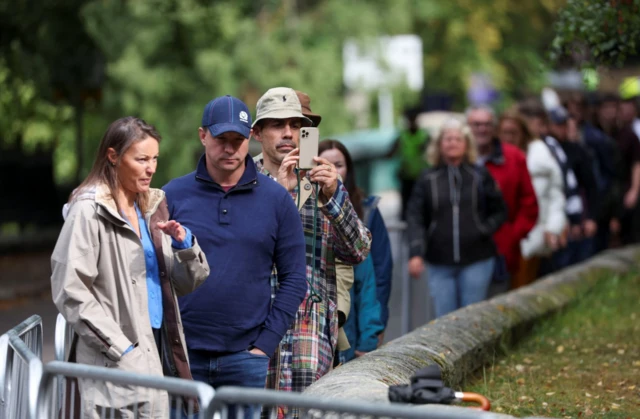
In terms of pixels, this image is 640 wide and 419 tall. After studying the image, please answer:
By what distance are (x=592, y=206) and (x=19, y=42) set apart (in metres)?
8.82

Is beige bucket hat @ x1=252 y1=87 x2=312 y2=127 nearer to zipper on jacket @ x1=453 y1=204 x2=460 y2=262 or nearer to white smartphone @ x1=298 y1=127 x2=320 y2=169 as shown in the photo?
white smartphone @ x1=298 y1=127 x2=320 y2=169

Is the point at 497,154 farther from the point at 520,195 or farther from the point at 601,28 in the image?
the point at 601,28

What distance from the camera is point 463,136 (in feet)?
32.7

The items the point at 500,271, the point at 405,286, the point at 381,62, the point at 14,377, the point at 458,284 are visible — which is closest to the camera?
the point at 14,377

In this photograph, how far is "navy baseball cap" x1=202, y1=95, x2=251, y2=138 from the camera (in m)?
5.93

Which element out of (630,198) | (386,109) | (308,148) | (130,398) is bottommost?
(130,398)

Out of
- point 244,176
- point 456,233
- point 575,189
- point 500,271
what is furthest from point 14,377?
point 575,189

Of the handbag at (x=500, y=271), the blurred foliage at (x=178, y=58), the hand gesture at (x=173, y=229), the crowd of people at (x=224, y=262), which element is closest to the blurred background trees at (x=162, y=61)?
the blurred foliage at (x=178, y=58)

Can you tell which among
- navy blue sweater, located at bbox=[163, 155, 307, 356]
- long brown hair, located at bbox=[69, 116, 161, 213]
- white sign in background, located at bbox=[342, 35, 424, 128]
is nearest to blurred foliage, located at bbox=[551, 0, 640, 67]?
navy blue sweater, located at bbox=[163, 155, 307, 356]

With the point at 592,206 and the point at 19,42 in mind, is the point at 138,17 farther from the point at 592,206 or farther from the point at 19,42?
the point at 592,206

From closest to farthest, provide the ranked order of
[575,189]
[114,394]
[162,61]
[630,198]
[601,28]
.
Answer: [114,394] < [601,28] < [575,189] < [630,198] < [162,61]

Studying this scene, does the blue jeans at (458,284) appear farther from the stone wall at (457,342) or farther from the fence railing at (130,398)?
the fence railing at (130,398)

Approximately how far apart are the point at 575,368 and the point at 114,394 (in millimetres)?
4621

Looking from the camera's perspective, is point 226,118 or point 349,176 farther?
point 349,176
